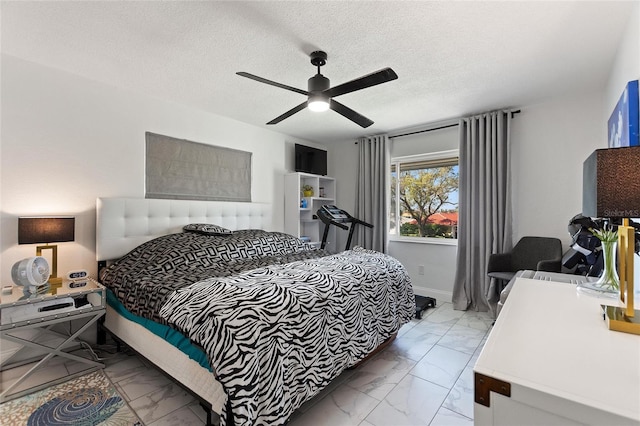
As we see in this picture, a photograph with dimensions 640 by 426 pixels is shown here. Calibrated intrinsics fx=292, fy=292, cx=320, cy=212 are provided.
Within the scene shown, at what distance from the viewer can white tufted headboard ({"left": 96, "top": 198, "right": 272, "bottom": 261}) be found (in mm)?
2684

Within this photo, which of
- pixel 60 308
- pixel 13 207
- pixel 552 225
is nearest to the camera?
pixel 60 308

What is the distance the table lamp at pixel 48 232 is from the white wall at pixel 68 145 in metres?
0.22

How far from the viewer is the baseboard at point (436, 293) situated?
405 cm

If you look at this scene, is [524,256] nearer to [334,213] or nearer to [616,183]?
[334,213]

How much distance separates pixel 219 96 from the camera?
10.1ft

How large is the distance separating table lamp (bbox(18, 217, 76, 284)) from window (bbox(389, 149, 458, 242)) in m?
3.94

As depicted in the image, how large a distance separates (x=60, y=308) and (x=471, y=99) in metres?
4.17

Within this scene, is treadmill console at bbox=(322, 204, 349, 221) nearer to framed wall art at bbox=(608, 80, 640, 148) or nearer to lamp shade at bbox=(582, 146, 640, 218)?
framed wall art at bbox=(608, 80, 640, 148)

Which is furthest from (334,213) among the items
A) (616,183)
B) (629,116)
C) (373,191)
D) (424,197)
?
(616,183)

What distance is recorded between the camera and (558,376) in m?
0.78

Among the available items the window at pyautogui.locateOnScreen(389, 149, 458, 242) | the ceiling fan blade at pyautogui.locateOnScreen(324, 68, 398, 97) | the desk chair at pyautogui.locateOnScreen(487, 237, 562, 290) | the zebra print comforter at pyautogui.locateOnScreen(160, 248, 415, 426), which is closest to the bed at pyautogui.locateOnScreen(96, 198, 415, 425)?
the zebra print comforter at pyautogui.locateOnScreen(160, 248, 415, 426)

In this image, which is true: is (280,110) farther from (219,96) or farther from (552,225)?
(552,225)

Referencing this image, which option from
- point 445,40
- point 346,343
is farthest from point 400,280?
point 445,40

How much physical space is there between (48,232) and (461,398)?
10.7 feet
